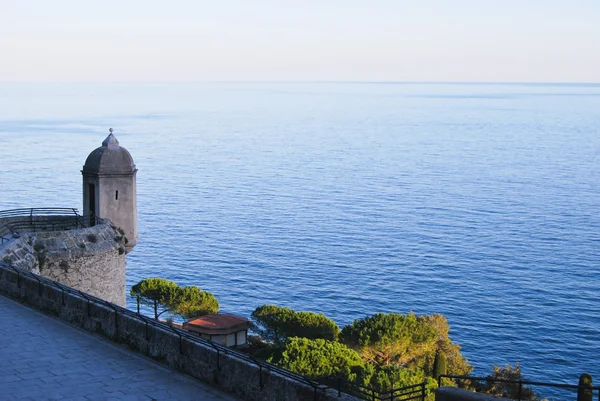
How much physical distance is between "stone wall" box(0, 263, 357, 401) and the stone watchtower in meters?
9.08

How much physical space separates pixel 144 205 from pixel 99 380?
80.1 m

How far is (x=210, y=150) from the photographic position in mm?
150625

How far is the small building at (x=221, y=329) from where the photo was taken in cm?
4075

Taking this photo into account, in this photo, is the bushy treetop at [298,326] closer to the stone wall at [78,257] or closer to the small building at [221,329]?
the small building at [221,329]

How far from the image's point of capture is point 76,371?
1444 centimetres

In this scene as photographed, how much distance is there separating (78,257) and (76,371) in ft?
38.5

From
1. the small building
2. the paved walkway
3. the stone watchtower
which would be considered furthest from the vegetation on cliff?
the paved walkway

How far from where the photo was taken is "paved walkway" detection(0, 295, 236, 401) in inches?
520

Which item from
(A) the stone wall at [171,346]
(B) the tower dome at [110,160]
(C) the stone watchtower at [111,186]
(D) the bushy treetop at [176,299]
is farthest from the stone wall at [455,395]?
(D) the bushy treetop at [176,299]

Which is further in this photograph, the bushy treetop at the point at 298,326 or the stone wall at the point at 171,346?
the bushy treetop at the point at 298,326

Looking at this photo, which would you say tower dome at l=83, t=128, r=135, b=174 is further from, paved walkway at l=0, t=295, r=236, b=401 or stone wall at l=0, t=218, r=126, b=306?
paved walkway at l=0, t=295, r=236, b=401

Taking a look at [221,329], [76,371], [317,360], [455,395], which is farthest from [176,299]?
[455,395]

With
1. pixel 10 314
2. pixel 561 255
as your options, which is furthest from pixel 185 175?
pixel 10 314

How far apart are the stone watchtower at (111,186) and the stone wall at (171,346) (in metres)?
9.08
